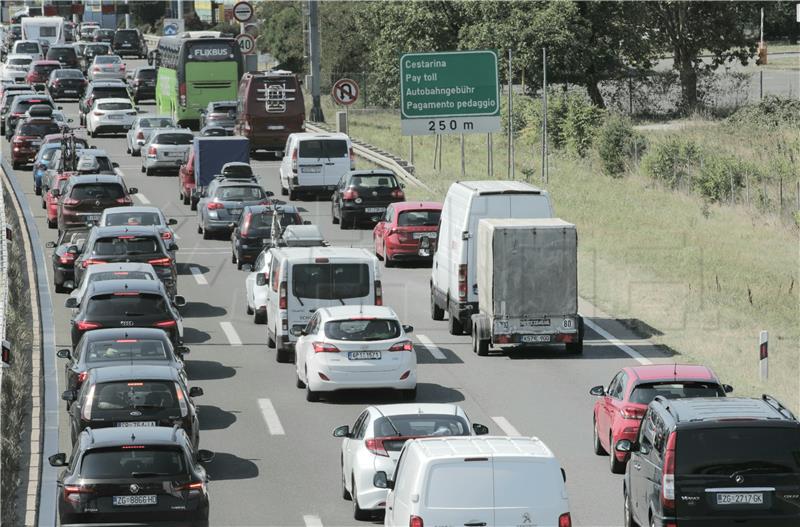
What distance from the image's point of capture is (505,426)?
2436 centimetres

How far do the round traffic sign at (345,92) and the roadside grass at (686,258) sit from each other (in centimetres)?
362

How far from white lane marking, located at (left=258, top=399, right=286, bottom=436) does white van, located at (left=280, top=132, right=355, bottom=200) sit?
24843mm

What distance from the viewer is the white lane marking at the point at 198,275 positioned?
39.2 meters

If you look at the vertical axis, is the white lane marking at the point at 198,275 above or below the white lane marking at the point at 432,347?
above

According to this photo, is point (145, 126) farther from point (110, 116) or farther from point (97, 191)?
point (97, 191)

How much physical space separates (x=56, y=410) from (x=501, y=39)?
50818mm

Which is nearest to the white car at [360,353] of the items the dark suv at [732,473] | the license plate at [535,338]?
the license plate at [535,338]

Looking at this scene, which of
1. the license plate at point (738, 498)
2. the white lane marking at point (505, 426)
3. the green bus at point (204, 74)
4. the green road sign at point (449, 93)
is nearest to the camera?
the license plate at point (738, 498)

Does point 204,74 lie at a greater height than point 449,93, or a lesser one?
greater

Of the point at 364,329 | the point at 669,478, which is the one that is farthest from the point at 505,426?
the point at 669,478

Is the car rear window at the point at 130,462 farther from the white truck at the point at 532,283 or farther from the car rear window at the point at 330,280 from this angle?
the white truck at the point at 532,283

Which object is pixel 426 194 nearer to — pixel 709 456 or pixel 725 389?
pixel 725 389

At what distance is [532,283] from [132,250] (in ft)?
28.4

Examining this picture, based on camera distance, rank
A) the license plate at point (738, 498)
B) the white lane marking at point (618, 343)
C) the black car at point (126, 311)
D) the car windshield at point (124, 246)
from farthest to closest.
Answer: the car windshield at point (124, 246) < the white lane marking at point (618, 343) < the black car at point (126, 311) < the license plate at point (738, 498)
